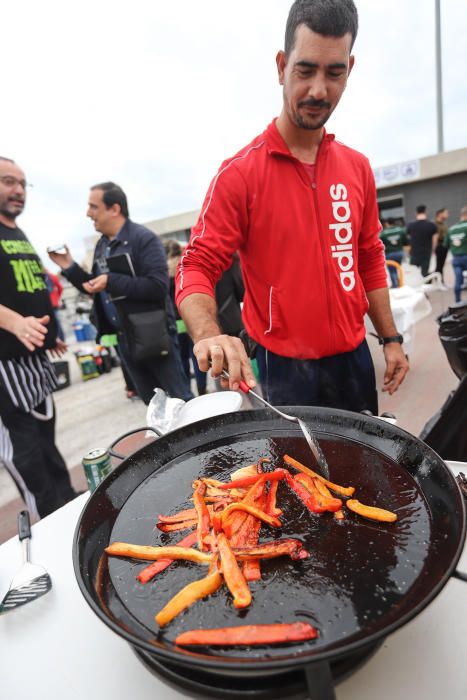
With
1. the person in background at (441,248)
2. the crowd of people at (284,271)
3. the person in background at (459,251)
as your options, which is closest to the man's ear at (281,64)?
the crowd of people at (284,271)

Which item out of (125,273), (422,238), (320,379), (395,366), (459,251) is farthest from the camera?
(422,238)

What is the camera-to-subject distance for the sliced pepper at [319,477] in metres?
A: 1.01

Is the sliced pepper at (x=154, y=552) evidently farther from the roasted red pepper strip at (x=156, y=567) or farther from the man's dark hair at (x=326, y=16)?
the man's dark hair at (x=326, y=16)

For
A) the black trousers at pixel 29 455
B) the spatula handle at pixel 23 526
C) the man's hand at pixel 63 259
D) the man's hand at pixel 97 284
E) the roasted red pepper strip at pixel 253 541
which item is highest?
the man's hand at pixel 63 259

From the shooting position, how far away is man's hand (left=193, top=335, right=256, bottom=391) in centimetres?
118

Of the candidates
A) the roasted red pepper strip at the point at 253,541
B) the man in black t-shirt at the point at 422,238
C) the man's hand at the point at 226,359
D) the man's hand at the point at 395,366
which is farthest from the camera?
the man in black t-shirt at the point at 422,238

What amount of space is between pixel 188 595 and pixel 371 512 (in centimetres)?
48

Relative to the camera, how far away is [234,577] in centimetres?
79

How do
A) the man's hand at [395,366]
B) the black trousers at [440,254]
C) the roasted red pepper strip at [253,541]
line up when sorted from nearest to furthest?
the roasted red pepper strip at [253,541] < the man's hand at [395,366] < the black trousers at [440,254]

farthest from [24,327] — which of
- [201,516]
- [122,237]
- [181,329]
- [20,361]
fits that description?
[181,329]

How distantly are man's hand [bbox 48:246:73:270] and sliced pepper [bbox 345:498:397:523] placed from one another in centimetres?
309

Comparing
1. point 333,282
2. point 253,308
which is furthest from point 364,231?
point 253,308

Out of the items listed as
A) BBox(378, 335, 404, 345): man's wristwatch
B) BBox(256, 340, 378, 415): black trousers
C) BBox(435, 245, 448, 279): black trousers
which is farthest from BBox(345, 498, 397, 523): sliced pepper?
BBox(435, 245, 448, 279): black trousers

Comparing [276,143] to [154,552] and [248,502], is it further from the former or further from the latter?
[154,552]
